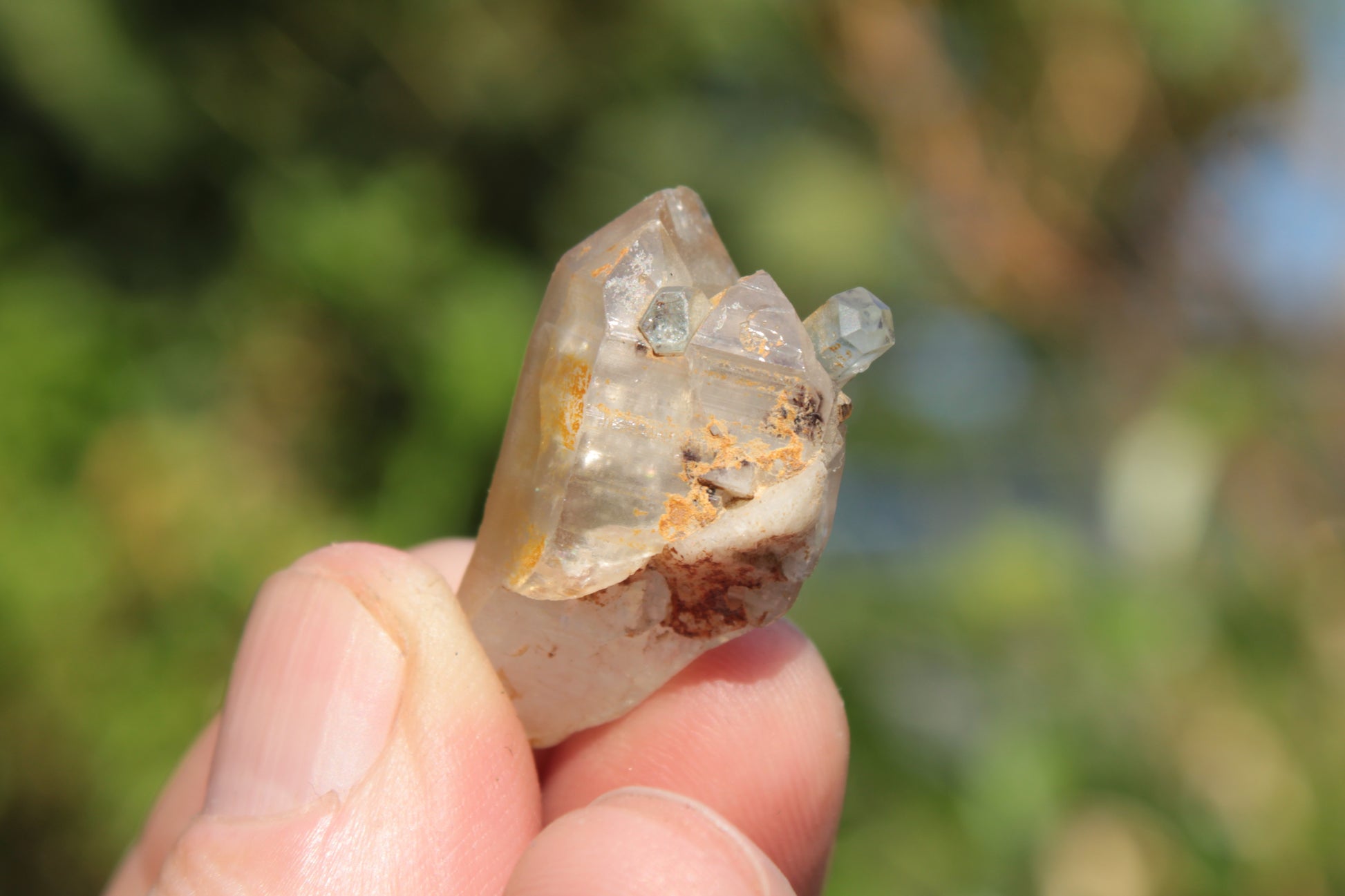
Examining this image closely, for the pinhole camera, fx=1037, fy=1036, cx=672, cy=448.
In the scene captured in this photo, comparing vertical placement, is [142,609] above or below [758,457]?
below

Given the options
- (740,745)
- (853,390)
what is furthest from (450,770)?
(853,390)

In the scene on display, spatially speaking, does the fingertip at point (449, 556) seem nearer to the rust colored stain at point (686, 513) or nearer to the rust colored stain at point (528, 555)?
the rust colored stain at point (528, 555)

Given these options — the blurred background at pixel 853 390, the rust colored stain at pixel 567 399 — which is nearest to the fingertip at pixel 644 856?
the rust colored stain at pixel 567 399

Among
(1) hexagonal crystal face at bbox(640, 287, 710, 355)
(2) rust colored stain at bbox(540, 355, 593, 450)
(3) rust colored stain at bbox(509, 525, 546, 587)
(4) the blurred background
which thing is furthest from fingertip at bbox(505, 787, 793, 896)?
(4) the blurred background

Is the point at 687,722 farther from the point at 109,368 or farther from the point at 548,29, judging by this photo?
the point at 548,29

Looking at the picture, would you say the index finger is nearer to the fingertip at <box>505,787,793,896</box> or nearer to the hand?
the hand

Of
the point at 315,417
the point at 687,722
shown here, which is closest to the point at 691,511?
the point at 687,722
